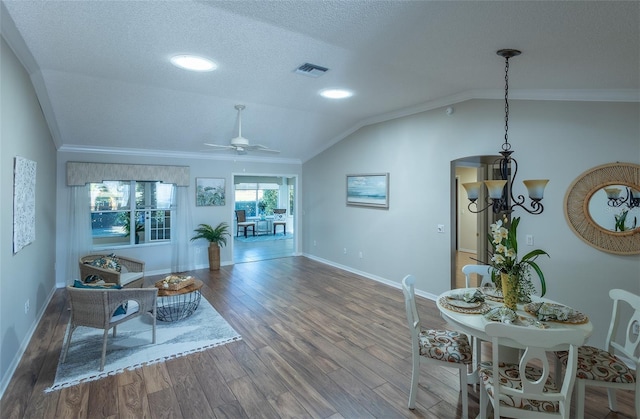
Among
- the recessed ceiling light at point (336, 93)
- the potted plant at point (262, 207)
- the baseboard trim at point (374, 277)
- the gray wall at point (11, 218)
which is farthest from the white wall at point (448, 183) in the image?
the potted plant at point (262, 207)

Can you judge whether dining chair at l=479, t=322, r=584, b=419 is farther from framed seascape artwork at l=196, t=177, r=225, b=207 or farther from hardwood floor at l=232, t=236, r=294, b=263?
hardwood floor at l=232, t=236, r=294, b=263

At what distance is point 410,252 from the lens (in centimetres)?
509

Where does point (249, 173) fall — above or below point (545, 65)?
below

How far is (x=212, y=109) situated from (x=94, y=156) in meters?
2.52

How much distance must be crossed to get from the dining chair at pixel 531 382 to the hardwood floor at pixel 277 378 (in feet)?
1.94

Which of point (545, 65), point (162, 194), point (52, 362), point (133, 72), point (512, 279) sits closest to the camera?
point (512, 279)

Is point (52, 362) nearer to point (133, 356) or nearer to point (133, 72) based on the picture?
point (133, 356)

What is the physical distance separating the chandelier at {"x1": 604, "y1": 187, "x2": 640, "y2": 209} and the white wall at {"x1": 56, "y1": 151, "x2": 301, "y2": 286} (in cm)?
593

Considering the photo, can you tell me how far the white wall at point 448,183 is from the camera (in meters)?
3.11

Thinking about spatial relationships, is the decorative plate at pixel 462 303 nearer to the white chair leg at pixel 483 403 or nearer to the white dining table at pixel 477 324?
the white dining table at pixel 477 324

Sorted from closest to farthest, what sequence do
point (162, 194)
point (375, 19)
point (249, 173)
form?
point (375, 19) → point (162, 194) → point (249, 173)

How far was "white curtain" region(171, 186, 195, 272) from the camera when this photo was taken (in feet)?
21.0

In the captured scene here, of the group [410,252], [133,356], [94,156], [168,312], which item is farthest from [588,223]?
[94,156]

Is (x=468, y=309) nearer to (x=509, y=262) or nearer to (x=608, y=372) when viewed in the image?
(x=509, y=262)
